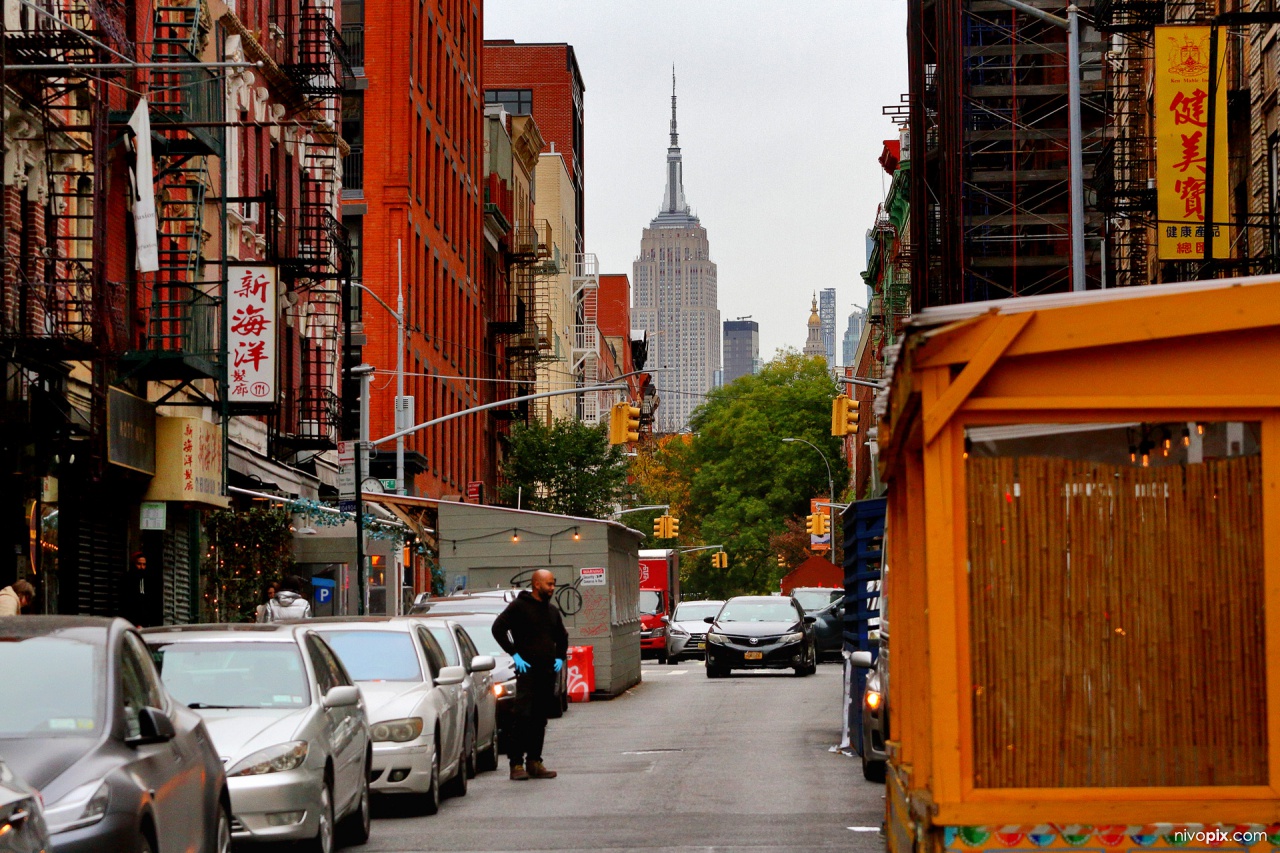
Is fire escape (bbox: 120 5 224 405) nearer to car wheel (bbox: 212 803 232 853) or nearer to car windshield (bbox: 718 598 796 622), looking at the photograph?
car windshield (bbox: 718 598 796 622)

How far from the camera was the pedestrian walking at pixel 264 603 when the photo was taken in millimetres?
28922

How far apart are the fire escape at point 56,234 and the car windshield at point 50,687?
40.2 ft

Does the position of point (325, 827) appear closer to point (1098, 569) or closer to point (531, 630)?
point (531, 630)

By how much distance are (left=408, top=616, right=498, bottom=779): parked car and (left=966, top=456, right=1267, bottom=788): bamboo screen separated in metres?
10.7

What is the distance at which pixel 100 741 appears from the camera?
8.78 m

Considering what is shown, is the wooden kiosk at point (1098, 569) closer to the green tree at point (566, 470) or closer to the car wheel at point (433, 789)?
the car wheel at point (433, 789)

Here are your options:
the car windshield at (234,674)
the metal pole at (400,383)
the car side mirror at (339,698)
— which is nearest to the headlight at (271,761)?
the car side mirror at (339,698)

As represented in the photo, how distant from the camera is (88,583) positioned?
26844 millimetres

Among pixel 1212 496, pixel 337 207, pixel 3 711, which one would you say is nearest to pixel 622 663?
pixel 337 207

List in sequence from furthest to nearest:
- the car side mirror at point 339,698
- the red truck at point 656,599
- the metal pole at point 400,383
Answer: the red truck at point 656,599 < the metal pole at point 400,383 < the car side mirror at point 339,698

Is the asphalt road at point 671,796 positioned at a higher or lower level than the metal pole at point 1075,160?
Result: lower

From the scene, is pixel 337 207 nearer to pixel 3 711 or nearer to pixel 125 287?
pixel 125 287

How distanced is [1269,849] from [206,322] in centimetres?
2454

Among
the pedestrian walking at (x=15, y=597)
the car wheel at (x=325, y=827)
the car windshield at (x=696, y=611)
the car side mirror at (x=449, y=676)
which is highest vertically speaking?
the pedestrian walking at (x=15, y=597)
